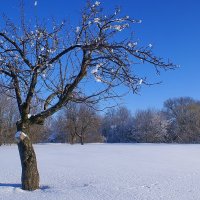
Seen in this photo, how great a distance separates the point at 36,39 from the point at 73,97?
1713mm

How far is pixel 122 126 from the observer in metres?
74.3

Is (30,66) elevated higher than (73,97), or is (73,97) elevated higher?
(30,66)

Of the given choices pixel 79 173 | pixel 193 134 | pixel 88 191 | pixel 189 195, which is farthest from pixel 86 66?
pixel 193 134

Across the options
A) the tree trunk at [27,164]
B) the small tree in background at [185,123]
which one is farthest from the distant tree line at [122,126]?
the tree trunk at [27,164]

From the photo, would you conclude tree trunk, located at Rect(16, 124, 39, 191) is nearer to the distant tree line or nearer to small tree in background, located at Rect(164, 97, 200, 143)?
the distant tree line

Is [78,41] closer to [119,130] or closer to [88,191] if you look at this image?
[88,191]

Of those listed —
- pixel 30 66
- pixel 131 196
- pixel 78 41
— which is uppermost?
pixel 78 41

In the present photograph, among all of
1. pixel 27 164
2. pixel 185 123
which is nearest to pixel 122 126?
pixel 185 123

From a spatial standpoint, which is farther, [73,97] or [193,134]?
[193,134]

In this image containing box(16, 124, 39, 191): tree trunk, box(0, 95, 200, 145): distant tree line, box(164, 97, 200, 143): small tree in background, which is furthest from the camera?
box(164, 97, 200, 143): small tree in background

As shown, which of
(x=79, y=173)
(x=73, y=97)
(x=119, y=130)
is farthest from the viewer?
(x=119, y=130)

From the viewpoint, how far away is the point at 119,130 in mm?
74000

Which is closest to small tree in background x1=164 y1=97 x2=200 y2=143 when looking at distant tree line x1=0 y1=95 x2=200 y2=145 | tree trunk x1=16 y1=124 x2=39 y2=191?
distant tree line x1=0 y1=95 x2=200 y2=145

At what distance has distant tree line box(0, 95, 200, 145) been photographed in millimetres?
37809
